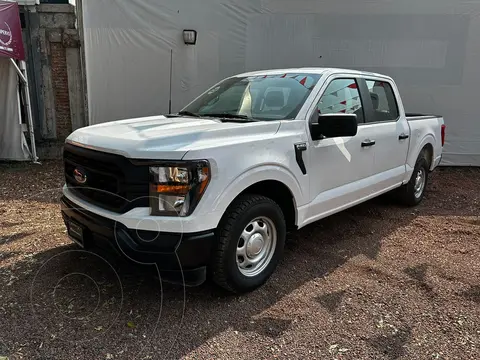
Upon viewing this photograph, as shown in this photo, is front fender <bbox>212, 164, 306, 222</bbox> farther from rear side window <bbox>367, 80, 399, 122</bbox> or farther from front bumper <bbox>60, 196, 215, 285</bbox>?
rear side window <bbox>367, 80, 399, 122</bbox>

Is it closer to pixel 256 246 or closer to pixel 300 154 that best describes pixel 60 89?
pixel 300 154

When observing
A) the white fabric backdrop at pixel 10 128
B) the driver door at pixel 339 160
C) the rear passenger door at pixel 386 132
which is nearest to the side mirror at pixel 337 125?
the driver door at pixel 339 160

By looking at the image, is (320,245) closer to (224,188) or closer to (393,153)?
(393,153)

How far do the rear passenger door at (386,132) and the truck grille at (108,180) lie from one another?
2727mm

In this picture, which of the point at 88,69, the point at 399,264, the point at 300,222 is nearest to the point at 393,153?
the point at 399,264

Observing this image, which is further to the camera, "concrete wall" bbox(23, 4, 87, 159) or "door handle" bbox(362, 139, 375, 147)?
"concrete wall" bbox(23, 4, 87, 159)

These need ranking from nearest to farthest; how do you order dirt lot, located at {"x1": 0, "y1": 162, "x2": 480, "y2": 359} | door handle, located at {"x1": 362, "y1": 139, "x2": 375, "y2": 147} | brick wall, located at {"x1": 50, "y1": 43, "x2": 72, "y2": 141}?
dirt lot, located at {"x1": 0, "y1": 162, "x2": 480, "y2": 359} → door handle, located at {"x1": 362, "y1": 139, "x2": 375, "y2": 147} → brick wall, located at {"x1": 50, "y1": 43, "x2": 72, "y2": 141}

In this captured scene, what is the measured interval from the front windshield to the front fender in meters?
0.56

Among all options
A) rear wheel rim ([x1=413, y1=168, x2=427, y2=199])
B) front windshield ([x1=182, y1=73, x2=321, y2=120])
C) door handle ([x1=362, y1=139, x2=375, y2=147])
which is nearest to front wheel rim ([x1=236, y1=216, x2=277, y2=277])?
front windshield ([x1=182, y1=73, x2=321, y2=120])

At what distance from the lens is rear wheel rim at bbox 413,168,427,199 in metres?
5.67

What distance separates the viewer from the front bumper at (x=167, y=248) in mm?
2695

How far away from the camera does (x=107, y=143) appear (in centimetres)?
291

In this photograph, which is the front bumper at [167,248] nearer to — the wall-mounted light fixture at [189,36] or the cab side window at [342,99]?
the cab side window at [342,99]

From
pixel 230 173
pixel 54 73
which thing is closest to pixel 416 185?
pixel 230 173
